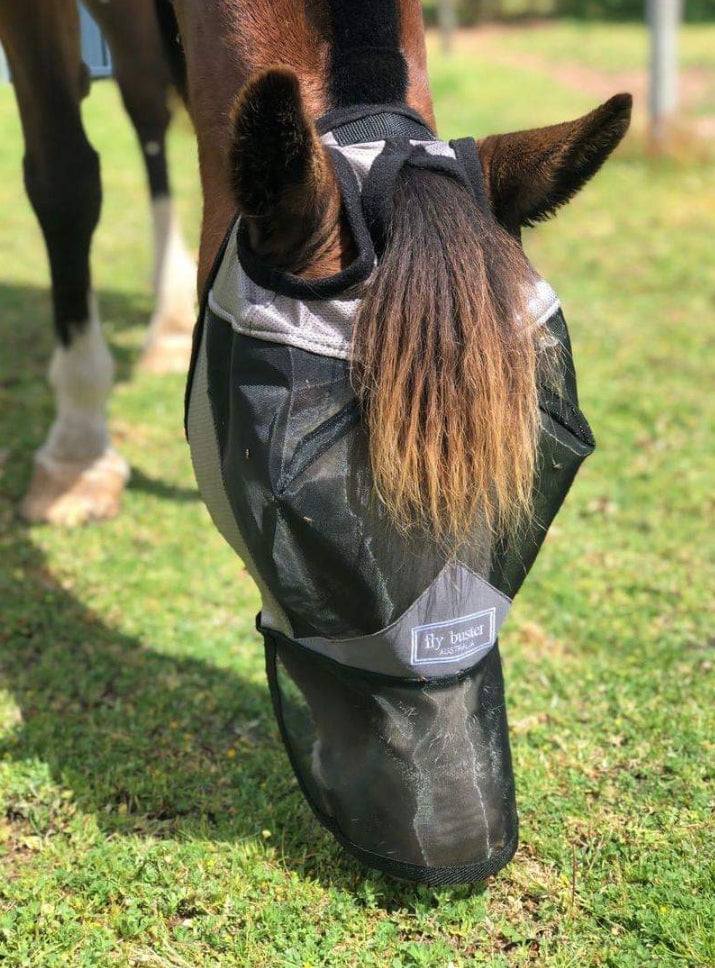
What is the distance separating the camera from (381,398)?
5.08ft

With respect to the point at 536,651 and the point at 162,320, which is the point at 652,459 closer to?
the point at 536,651

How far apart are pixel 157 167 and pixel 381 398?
3.71 metres

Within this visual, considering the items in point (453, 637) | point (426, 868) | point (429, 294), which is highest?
point (429, 294)

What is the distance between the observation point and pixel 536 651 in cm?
310

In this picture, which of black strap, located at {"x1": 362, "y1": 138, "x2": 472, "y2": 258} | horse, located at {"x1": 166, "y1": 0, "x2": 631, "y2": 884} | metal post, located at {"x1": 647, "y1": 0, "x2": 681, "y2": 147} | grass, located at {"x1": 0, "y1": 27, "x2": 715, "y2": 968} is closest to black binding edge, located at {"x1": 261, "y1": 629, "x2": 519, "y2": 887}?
horse, located at {"x1": 166, "y1": 0, "x2": 631, "y2": 884}

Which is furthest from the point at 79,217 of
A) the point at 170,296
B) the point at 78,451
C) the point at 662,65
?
the point at 662,65

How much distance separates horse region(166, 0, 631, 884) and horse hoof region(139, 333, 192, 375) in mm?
3134

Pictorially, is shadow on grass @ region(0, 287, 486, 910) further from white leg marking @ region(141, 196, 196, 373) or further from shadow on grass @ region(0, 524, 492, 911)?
white leg marking @ region(141, 196, 196, 373)

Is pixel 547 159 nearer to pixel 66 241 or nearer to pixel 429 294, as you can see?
pixel 429 294

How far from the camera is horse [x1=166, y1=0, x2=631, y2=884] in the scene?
1.55 m

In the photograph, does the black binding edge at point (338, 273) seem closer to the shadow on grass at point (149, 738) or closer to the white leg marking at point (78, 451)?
the shadow on grass at point (149, 738)

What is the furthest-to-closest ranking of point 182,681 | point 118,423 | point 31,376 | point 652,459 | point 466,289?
1. point 31,376
2. point 118,423
3. point 652,459
4. point 182,681
5. point 466,289

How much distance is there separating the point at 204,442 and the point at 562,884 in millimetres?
1202

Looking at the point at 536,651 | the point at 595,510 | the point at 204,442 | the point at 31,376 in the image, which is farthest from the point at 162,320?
the point at 204,442
